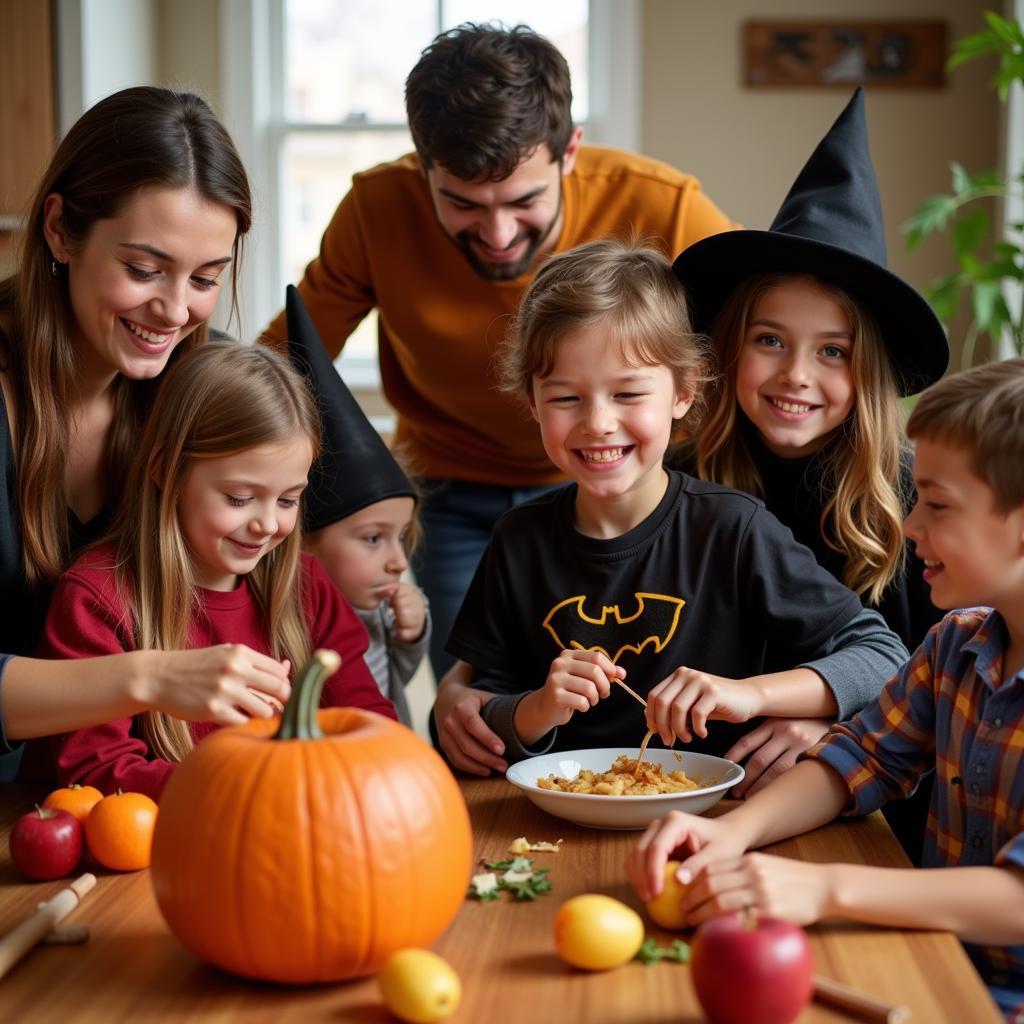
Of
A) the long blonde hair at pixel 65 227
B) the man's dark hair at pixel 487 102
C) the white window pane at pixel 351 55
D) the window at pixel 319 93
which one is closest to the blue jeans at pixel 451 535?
the man's dark hair at pixel 487 102

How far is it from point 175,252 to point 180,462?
0.29m

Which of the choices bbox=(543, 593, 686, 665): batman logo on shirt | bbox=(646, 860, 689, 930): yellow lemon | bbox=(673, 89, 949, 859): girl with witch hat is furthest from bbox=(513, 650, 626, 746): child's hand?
bbox=(673, 89, 949, 859): girl with witch hat

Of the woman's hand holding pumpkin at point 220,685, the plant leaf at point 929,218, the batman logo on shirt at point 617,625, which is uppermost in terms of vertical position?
the plant leaf at point 929,218

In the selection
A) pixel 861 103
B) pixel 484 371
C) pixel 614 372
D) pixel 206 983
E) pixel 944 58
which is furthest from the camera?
pixel 944 58

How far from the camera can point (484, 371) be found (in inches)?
99.3

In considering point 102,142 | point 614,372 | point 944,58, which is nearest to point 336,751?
point 614,372

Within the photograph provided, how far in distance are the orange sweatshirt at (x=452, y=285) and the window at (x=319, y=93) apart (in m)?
1.94

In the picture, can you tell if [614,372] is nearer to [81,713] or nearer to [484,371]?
[81,713]

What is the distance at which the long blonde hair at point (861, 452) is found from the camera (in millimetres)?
1748

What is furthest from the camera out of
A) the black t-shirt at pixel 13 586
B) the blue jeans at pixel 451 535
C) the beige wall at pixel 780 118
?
the beige wall at pixel 780 118

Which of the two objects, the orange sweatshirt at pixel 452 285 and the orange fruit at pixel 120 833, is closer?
the orange fruit at pixel 120 833

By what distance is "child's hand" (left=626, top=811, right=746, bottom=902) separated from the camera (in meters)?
1.07

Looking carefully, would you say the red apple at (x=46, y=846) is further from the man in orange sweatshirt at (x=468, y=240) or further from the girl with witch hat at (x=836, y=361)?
the man in orange sweatshirt at (x=468, y=240)

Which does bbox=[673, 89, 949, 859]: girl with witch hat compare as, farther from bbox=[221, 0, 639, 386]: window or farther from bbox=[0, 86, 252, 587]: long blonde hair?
bbox=[221, 0, 639, 386]: window
